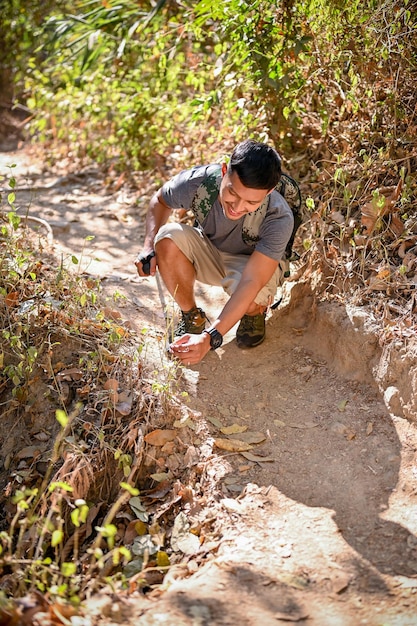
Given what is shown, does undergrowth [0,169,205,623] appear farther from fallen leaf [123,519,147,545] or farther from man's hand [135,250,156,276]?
man's hand [135,250,156,276]

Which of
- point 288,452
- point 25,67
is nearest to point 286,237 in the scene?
point 288,452

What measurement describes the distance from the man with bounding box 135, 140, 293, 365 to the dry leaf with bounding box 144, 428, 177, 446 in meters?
0.32

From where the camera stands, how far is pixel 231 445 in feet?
9.29

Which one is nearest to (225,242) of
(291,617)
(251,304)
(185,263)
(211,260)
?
(211,260)

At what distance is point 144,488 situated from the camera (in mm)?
2781

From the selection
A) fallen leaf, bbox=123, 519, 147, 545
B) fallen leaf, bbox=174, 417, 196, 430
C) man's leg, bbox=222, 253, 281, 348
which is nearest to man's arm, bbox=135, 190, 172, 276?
man's leg, bbox=222, 253, 281, 348

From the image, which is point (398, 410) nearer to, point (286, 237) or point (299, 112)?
point (286, 237)

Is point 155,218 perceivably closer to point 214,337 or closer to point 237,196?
point 237,196

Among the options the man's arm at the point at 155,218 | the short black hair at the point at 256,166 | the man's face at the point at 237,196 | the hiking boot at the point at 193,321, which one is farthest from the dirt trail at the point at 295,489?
the short black hair at the point at 256,166

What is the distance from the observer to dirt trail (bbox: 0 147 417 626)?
207 cm

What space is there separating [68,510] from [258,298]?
52.8 inches

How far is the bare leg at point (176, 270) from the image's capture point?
3192 millimetres

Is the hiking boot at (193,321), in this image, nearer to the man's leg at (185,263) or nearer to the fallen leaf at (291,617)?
the man's leg at (185,263)

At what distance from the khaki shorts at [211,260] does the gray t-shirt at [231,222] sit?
0.04m
